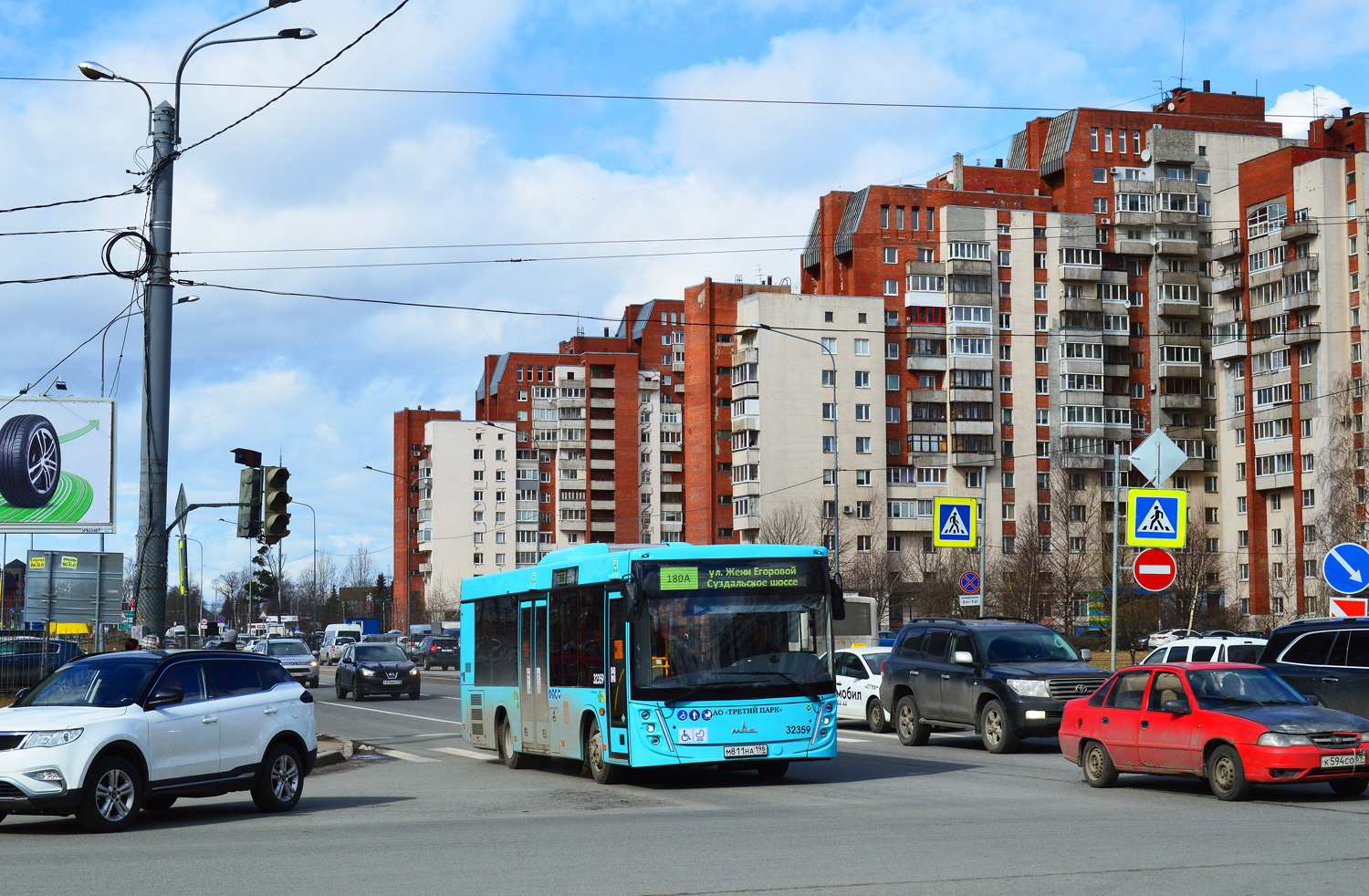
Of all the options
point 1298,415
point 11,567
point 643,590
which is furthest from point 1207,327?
point 11,567

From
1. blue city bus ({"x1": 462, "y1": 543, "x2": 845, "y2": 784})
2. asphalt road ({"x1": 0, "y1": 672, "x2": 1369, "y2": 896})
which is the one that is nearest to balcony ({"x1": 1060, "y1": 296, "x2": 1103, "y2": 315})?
asphalt road ({"x1": 0, "y1": 672, "x2": 1369, "y2": 896})

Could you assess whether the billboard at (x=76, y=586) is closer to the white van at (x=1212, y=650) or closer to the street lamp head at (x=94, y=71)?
the street lamp head at (x=94, y=71)

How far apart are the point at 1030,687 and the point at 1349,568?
14.5ft

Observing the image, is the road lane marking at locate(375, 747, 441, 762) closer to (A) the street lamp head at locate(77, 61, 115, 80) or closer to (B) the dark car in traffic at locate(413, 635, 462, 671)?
(A) the street lamp head at locate(77, 61, 115, 80)

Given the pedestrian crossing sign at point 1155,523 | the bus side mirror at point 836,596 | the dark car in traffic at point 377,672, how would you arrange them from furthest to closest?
the dark car in traffic at point 377,672, the pedestrian crossing sign at point 1155,523, the bus side mirror at point 836,596

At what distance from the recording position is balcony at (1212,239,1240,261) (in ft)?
318

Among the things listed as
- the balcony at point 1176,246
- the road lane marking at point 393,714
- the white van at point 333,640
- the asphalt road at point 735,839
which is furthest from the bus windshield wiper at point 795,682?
the balcony at point 1176,246

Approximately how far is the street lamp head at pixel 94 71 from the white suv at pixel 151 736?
377 inches

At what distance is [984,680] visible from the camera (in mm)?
21469

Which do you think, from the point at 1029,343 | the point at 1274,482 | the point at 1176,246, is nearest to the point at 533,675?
the point at 1274,482

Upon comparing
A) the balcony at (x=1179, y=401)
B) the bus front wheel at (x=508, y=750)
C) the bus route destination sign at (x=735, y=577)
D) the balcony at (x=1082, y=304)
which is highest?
the balcony at (x=1082, y=304)

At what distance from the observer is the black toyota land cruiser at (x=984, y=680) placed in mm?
20969

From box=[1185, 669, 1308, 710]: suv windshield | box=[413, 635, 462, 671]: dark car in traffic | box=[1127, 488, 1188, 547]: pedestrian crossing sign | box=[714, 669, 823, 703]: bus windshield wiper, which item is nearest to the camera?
box=[1185, 669, 1308, 710]: suv windshield

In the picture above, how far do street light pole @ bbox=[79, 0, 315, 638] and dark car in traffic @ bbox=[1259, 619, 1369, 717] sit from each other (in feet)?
45.9
